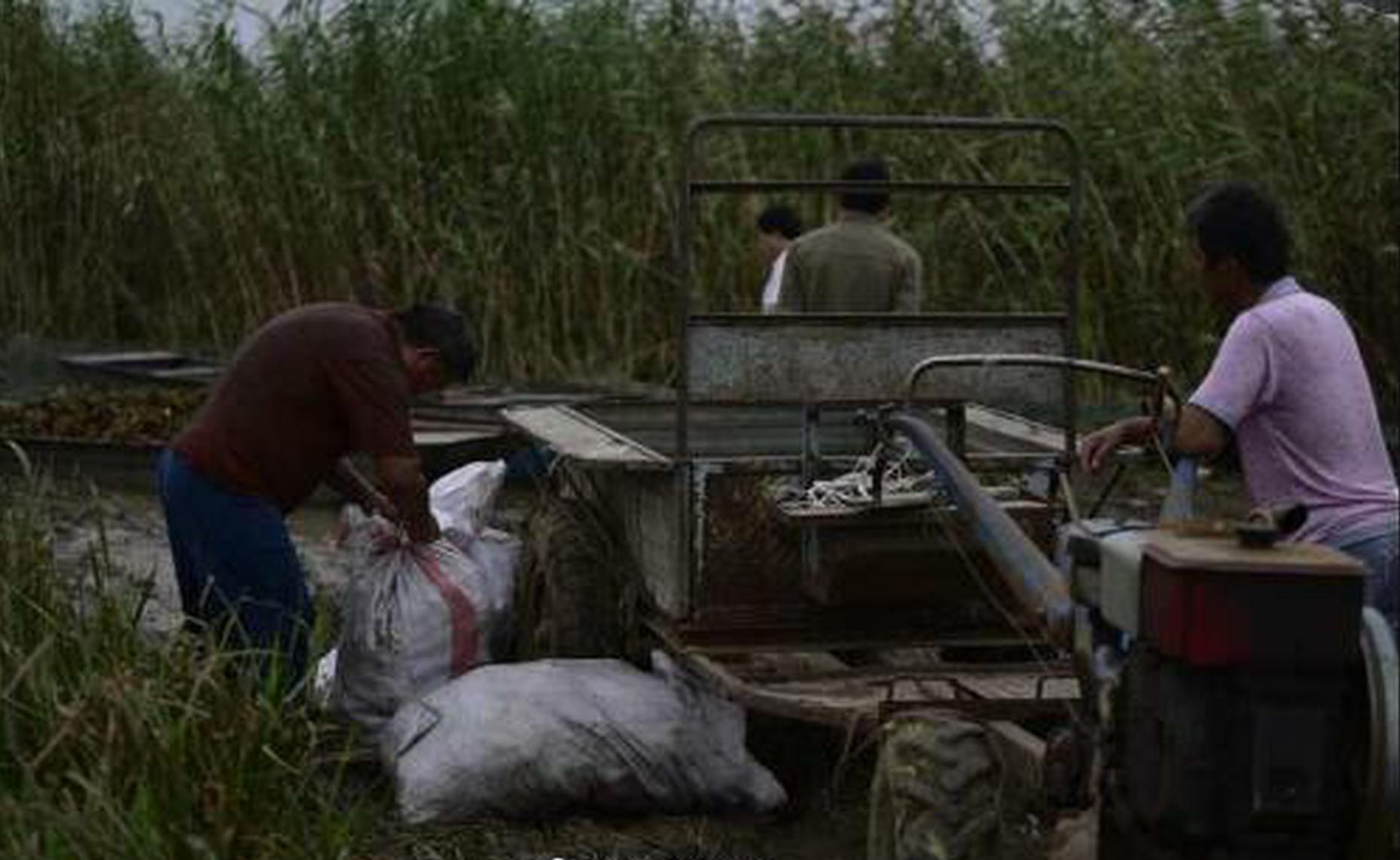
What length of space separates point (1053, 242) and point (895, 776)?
335 inches

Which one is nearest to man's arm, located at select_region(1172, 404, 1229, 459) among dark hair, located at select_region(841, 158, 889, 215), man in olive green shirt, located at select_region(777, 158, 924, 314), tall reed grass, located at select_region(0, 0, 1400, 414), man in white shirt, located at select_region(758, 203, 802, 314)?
man in olive green shirt, located at select_region(777, 158, 924, 314)

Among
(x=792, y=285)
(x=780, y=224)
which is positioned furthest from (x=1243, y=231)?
(x=780, y=224)

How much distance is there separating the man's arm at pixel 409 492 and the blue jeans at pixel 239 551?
33 cm

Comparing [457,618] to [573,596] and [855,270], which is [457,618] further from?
[855,270]

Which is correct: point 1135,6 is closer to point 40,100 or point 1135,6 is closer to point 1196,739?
point 40,100

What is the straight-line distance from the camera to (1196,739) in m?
4.33

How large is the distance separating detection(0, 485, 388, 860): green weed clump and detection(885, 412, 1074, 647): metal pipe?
1436mm

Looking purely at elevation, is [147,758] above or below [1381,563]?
below

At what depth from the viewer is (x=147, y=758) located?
5.08m

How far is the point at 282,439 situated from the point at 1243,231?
2799mm

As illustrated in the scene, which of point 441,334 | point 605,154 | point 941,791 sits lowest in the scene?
point 941,791

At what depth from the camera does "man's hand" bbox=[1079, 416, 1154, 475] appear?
5473 mm

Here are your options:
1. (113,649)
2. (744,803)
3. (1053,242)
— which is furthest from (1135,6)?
(113,649)

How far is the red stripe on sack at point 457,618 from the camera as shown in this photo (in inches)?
284
